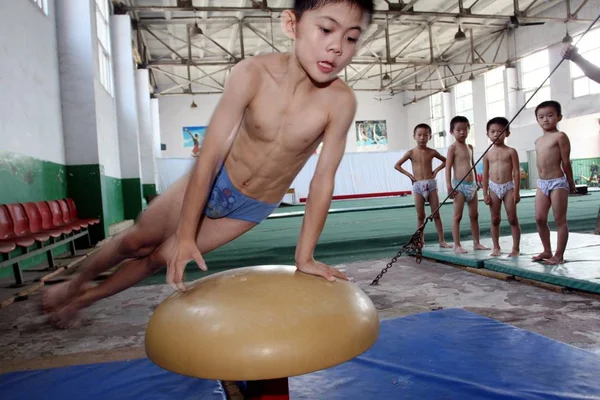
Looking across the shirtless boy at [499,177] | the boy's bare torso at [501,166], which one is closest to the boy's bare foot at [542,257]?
the shirtless boy at [499,177]

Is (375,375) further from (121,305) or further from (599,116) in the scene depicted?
(599,116)

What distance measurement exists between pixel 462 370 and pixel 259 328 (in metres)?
1.24

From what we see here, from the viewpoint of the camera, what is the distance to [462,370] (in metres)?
2.06

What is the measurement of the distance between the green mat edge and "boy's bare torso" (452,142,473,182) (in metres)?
1.58

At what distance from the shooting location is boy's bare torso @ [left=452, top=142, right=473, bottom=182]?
18.2ft

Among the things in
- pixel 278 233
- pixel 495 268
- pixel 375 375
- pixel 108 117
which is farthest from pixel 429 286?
pixel 108 117

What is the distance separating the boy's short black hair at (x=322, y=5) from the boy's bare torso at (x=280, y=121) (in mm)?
256

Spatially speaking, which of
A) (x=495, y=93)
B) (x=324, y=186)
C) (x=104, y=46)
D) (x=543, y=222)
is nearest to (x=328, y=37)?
(x=324, y=186)

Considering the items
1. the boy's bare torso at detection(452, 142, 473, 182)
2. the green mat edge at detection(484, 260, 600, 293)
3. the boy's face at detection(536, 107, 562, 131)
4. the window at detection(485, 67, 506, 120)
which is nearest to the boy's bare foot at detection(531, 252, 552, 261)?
the green mat edge at detection(484, 260, 600, 293)

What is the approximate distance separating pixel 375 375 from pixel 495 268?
2.56 meters

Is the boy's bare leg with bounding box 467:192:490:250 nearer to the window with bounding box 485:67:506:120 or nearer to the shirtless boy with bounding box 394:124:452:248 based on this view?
the shirtless boy with bounding box 394:124:452:248

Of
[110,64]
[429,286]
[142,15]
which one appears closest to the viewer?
[429,286]

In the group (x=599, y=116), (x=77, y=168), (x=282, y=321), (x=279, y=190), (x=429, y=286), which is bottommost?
(x=429, y=286)

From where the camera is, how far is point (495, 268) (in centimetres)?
420
